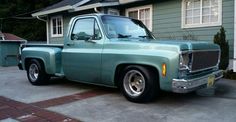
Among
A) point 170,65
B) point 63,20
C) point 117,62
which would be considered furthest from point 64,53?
point 63,20

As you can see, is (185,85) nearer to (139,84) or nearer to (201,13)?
(139,84)

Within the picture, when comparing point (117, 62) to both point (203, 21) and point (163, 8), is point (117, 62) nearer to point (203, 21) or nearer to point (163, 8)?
point (203, 21)

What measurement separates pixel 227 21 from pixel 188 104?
530 centimetres

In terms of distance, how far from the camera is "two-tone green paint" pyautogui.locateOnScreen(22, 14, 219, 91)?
206 inches

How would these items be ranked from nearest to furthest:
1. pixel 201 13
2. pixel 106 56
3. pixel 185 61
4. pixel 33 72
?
1. pixel 185 61
2. pixel 106 56
3. pixel 33 72
4. pixel 201 13

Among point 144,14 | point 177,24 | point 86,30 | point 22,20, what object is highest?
point 22,20

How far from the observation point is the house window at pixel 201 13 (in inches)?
406

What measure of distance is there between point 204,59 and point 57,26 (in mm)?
13415

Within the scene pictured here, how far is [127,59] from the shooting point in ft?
19.0

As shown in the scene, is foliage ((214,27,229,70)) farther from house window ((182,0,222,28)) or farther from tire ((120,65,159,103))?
tire ((120,65,159,103))

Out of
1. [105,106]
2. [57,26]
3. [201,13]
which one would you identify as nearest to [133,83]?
[105,106]

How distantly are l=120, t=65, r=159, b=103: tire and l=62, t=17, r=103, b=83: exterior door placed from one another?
77 cm

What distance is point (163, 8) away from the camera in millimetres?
12180

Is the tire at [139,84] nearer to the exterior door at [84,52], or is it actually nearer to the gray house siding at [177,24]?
the exterior door at [84,52]
